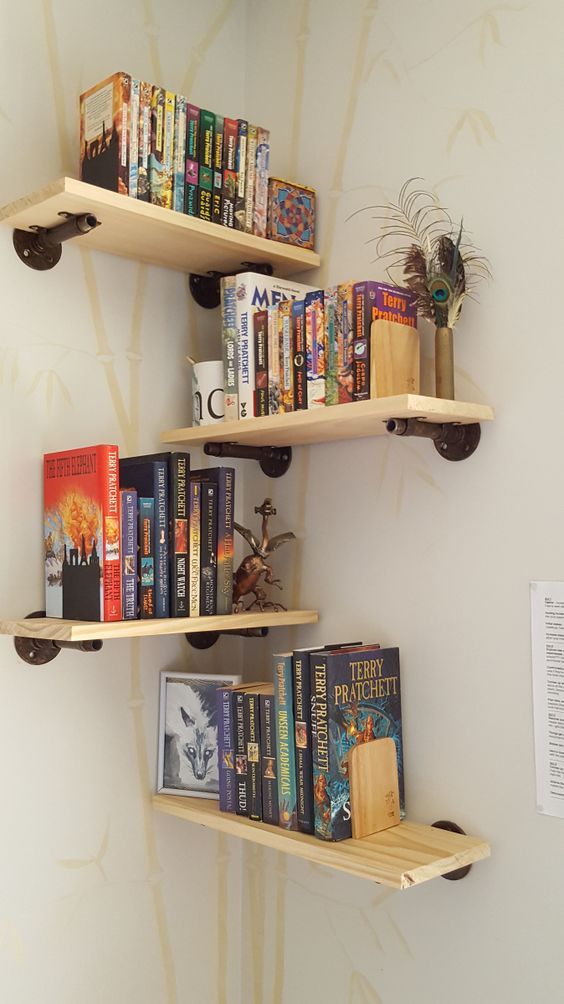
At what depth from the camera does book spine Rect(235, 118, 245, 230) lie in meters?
1.55

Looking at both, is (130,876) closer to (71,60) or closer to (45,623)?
(45,623)

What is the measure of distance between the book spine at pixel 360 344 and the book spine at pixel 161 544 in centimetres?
32

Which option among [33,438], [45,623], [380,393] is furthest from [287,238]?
[45,623]

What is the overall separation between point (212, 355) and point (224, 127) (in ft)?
1.35

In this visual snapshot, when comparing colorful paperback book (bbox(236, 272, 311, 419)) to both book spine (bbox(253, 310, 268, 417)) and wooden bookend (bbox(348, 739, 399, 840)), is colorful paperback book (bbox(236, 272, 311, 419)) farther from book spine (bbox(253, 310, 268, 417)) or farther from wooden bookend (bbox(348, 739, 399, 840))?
wooden bookend (bbox(348, 739, 399, 840))

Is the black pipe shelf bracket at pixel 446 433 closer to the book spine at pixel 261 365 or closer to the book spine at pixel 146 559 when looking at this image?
the book spine at pixel 261 365

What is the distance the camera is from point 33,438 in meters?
1.48

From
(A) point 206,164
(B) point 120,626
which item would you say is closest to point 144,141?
(A) point 206,164

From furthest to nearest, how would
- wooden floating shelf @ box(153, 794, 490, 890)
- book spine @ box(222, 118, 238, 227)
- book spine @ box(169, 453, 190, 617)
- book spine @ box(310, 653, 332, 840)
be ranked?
book spine @ box(222, 118, 238, 227) < book spine @ box(169, 453, 190, 617) < book spine @ box(310, 653, 332, 840) < wooden floating shelf @ box(153, 794, 490, 890)

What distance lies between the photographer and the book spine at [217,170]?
1.52m

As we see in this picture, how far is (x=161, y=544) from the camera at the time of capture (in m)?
1.42

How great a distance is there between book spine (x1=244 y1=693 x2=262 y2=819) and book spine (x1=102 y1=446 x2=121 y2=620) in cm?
26

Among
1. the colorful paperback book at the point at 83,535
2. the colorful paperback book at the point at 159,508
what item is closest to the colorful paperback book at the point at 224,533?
A: the colorful paperback book at the point at 159,508

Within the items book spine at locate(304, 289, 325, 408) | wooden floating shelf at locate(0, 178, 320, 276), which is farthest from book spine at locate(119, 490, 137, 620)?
wooden floating shelf at locate(0, 178, 320, 276)
